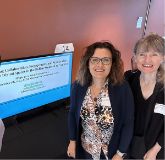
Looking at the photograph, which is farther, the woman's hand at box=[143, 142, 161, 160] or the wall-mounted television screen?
the wall-mounted television screen

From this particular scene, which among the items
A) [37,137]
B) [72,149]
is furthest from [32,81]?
[72,149]

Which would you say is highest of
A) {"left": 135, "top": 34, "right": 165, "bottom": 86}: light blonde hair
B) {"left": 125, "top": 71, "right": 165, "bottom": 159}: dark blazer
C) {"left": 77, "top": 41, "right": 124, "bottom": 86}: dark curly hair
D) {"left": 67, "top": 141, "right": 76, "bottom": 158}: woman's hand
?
{"left": 135, "top": 34, "right": 165, "bottom": 86}: light blonde hair

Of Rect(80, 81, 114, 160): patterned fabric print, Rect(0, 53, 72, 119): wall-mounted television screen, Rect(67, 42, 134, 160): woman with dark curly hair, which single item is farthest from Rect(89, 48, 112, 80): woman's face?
Rect(0, 53, 72, 119): wall-mounted television screen

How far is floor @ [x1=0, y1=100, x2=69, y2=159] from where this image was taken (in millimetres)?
1209

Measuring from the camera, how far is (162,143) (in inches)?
44.1

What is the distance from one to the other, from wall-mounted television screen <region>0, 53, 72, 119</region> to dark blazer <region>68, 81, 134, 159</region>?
424 millimetres

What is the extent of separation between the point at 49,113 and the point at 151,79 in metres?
1.15

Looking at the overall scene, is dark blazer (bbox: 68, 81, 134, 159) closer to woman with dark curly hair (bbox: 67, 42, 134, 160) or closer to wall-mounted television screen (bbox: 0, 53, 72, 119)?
woman with dark curly hair (bbox: 67, 42, 134, 160)

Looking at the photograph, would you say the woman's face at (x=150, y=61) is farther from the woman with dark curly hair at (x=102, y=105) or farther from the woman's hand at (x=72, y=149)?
the woman's hand at (x=72, y=149)

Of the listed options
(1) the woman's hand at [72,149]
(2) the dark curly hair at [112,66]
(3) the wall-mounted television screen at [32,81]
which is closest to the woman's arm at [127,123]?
(2) the dark curly hair at [112,66]

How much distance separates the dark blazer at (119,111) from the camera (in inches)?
42.4

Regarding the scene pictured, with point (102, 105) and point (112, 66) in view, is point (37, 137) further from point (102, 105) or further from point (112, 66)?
point (112, 66)

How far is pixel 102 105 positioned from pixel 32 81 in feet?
2.40

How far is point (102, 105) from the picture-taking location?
1104mm
